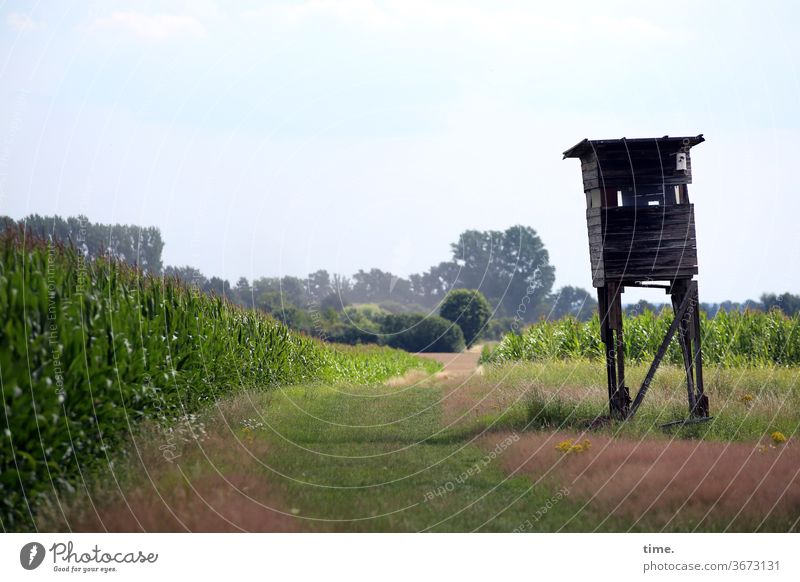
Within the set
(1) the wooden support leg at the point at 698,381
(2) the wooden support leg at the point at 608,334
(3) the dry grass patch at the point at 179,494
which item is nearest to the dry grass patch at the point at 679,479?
(1) the wooden support leg at the point at 698,381

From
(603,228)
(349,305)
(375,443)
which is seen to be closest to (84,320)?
(375,443)

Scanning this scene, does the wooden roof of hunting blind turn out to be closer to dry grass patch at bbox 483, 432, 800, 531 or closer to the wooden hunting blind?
the wooden hunting blind

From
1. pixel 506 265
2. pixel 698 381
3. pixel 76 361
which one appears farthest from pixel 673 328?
pixel 506 265

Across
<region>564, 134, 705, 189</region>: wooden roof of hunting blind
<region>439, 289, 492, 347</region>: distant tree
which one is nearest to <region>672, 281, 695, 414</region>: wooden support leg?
<region>564, 134, 705, 189</region>: wooden roof of hunting blind

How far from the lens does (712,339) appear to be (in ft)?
110

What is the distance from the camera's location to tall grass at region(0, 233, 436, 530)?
10000 mm

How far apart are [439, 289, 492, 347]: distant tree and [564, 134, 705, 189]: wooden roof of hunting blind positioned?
1026 inches

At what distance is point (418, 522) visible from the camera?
36.8 feet

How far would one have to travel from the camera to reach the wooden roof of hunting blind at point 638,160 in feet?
62.5

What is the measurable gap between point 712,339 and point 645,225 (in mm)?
16695

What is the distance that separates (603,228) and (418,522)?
1029 cm

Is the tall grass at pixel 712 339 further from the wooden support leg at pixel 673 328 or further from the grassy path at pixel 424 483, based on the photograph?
the grassy path at pixel 424 483
